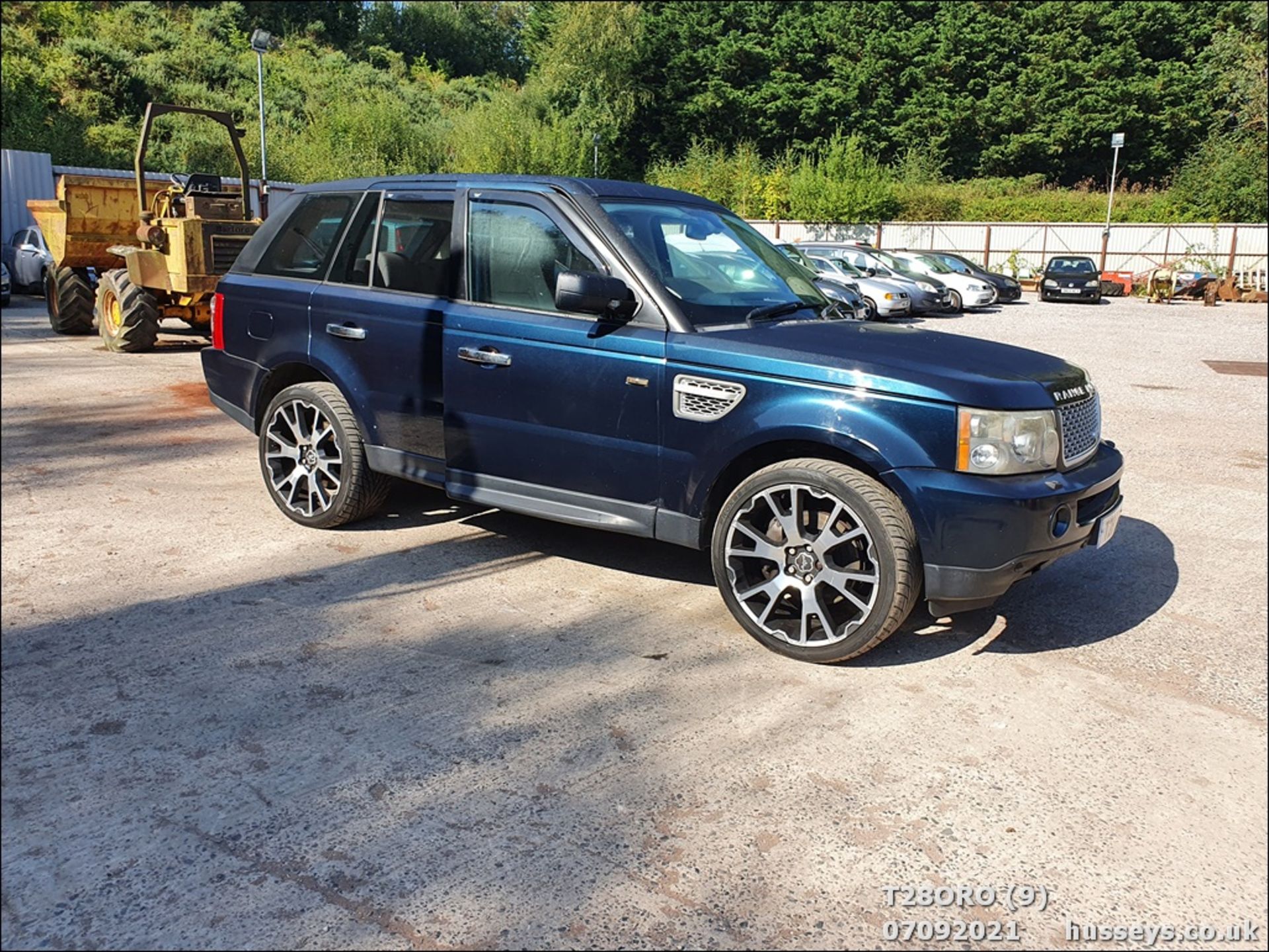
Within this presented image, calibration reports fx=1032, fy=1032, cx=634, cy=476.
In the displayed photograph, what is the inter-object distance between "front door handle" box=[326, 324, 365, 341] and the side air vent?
1936 millimetres

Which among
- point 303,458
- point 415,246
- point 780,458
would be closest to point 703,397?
point 780,458

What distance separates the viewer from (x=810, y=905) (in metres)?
2.69

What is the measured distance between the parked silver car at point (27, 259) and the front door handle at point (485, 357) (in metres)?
18.3

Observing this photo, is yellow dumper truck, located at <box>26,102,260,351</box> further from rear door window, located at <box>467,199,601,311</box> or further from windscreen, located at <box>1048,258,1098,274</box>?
windscreen, located at <box>1048,258,1098,274</box>

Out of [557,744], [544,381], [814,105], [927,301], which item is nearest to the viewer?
[557,744]

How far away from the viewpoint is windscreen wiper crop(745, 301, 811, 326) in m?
4.82

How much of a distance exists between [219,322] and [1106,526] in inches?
197

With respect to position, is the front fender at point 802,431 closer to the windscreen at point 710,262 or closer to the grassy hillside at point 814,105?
the windscreen at point 710,262

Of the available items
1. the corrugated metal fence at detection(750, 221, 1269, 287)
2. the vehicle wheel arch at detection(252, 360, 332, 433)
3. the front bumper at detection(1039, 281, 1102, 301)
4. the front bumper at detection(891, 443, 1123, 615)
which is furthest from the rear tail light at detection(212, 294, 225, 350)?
the corrugated metal fence at detection(750, 221, 1269, 287)

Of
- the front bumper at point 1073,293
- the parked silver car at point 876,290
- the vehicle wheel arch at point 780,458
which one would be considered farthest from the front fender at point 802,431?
the front bumper at point 1073,293

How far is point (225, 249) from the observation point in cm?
1264

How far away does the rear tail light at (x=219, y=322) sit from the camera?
20.3 ft

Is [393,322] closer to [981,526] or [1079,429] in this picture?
[981,526]

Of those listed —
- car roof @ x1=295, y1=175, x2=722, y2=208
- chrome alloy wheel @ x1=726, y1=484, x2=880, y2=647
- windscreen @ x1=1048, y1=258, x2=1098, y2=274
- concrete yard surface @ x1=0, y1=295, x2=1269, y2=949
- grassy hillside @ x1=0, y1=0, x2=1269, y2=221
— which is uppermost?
grassy hillside @ x1=0, y1=0, x2=1269, y2=221
